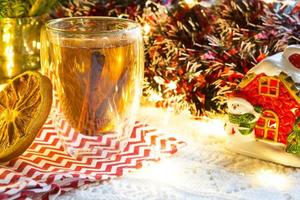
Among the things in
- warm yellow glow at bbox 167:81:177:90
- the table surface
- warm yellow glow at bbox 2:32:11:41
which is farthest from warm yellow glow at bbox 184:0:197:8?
warm yellow glow at bbox 2:32:11:41

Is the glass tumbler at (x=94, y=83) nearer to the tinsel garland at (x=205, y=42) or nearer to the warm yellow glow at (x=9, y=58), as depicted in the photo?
the tinsel garland at (x=205, y=42)

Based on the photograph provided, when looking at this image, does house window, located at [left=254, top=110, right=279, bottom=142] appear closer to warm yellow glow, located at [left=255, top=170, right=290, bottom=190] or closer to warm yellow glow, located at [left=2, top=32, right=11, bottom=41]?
warm yellow glow, located at [left=255, top=170, right=290, bottom=190]

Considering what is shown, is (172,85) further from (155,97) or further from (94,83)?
(94,83)

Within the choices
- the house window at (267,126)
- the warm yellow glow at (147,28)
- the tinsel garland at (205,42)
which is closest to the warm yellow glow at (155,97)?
the tinsel garland at (205,42)

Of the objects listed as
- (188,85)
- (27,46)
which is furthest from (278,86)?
(27,46)

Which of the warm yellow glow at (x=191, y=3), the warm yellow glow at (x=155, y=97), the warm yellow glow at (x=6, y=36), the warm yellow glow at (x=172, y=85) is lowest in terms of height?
the warm yellow glow at (x=155, y=97)

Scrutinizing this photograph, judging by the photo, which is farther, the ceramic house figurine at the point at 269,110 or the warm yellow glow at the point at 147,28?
the warm yellow glow at the point at 147,28
